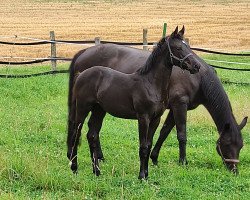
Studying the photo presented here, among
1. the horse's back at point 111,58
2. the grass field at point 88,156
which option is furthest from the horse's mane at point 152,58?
the horse's back at point 111,58

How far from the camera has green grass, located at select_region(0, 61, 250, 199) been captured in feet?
22.4

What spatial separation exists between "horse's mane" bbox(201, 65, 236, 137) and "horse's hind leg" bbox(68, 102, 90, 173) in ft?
6.48

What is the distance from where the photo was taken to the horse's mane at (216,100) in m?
8.38

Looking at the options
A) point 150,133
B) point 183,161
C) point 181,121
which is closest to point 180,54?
Result: point 150,133

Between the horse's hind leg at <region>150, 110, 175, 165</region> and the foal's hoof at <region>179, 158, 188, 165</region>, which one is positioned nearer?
the foal's hoof at <region>179, 158, 188, 165</region>

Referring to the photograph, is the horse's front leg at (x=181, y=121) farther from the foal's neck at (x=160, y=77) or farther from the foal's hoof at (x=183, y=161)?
the foal's neck at (x=160, y=77)

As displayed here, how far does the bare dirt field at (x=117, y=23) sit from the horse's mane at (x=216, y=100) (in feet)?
39.1

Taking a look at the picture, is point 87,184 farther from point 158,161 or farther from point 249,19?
point 249,19

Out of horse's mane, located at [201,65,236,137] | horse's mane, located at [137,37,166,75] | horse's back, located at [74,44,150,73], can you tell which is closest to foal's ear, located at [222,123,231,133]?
horse's mane, located at [201,65,236,137]

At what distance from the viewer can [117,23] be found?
36.5m

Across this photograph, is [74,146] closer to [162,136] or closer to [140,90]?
[140,90]

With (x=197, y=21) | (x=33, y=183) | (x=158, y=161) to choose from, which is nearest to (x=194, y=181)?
(x=158, y=161)

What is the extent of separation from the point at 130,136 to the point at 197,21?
28733 millimetres

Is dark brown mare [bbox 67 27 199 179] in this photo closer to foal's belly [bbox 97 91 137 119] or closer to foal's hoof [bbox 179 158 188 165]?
foal's belly [bbox 97 91 137 119]
